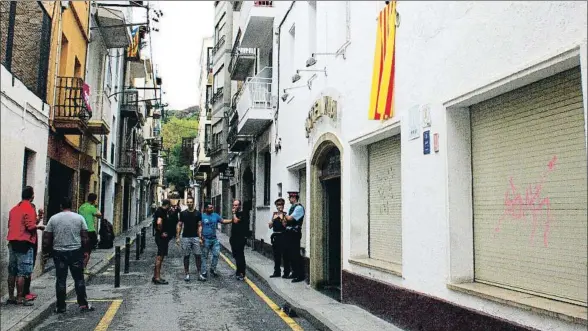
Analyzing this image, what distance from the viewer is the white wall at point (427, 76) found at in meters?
4.53

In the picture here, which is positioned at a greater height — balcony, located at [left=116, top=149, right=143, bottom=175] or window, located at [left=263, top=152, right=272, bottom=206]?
balcony, located at [left=116, top=149, right=143, bottom=175]

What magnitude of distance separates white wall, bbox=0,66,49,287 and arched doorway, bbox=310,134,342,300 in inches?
222

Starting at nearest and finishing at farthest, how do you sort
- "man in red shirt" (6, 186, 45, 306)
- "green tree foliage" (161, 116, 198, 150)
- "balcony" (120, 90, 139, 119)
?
"man in red shirt" (6, 186, 45, 306)
"balcony" (120, 90, 139, 119)
"green tree foliage" (161, 116, 198, 150)

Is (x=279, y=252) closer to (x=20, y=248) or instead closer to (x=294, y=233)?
(x=294, y=233)

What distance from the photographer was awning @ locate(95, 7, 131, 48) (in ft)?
60.1

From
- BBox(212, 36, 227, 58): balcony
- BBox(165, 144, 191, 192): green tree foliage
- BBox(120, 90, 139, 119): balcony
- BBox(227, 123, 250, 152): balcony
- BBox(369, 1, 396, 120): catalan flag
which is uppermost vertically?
BBox(212, 36, 227, 58): balcony

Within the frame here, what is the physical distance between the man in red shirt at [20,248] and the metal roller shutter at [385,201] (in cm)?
544

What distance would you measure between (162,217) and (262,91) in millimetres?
6709

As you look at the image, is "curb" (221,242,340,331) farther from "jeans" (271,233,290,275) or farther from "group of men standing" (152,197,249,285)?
"group of men standing" (152,197,249,285)

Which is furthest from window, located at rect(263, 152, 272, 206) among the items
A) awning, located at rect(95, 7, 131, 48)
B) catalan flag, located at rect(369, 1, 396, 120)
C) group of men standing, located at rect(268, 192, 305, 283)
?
catalan flag, located at rect(369, 1, 396, 120)

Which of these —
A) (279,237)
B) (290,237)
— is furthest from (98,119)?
(290,237)

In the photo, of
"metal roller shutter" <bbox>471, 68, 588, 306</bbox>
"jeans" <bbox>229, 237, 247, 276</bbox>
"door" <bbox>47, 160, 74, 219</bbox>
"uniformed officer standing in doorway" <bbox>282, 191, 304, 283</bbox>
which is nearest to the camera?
"metal roller shutter" <bbox>471, 68, 588, 306</bbox>

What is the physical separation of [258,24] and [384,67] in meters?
10.2

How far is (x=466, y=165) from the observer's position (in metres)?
5.95
